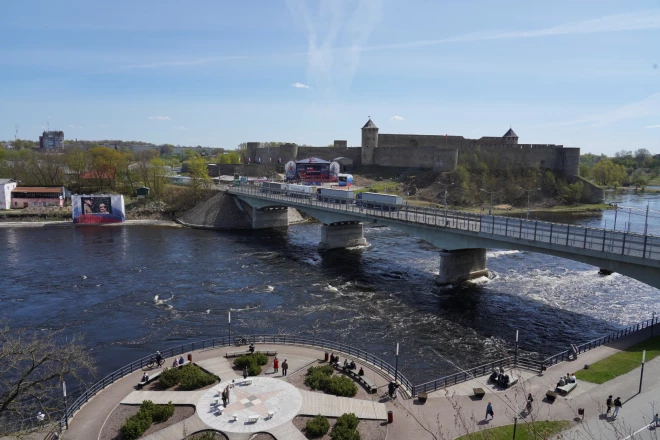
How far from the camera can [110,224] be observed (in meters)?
91.4

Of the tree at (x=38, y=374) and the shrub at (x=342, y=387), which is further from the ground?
the shrub at (x=342, y=387)

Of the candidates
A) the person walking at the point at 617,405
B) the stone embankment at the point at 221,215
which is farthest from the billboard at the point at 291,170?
the person walking at the point at 617,405

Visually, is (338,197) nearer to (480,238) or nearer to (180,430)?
(480,238)

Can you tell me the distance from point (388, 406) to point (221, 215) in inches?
2905

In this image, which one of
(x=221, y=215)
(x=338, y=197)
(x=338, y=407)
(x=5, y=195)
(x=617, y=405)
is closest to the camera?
(x=617, y=405)

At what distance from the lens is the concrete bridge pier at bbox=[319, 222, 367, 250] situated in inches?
2753

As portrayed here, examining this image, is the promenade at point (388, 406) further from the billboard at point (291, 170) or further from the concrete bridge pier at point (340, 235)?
the billboard at point (291, 170)

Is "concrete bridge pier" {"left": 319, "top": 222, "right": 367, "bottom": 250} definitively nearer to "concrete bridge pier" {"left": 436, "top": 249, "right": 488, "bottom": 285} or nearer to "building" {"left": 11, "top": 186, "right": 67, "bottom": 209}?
"concrete bridge pier" {"left": 436, "top": 249, "right": 488, "bottom": 285}

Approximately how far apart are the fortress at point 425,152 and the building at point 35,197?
223ft

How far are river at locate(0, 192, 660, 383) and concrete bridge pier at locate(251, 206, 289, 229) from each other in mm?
18107

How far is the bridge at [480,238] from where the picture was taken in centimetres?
3619

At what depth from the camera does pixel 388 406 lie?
938 inches

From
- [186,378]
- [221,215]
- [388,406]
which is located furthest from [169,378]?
[221,215]

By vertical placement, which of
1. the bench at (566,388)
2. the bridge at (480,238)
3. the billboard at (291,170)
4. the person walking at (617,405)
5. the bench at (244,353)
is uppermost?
the billboard at (291,170)
